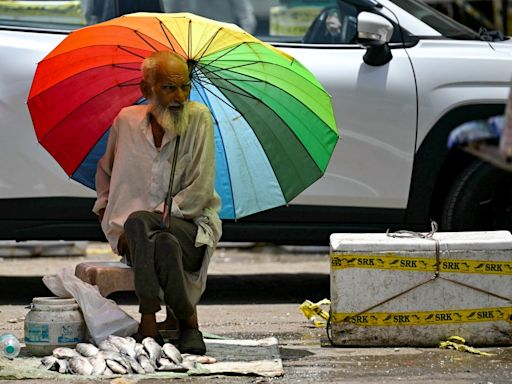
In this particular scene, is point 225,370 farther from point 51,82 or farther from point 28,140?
point 28,140

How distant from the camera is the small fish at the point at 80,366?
5.76m

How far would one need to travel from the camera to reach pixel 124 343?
6.00 m

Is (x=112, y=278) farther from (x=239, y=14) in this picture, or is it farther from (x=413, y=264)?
(x=239, y=14)

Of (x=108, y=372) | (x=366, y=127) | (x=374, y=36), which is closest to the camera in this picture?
(x=108, y=372)

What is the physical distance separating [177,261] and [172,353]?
424mm

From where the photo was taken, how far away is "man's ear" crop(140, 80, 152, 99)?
6223mm

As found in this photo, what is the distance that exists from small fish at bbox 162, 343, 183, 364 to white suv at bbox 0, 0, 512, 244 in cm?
206

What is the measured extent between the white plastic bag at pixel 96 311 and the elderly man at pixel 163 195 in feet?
0.34

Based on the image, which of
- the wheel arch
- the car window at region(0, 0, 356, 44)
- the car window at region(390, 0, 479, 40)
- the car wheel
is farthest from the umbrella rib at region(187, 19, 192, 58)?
the car wheel

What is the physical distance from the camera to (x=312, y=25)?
8.27m

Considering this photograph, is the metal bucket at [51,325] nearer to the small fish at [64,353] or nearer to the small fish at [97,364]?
the small fish at [64,353]

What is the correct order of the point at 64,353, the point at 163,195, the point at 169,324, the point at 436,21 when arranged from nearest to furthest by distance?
the point at 64,353 → the point at 163,195 → the point at 169,324 → the point at 436,21

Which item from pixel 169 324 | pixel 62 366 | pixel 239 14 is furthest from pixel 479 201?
pixel 62 366

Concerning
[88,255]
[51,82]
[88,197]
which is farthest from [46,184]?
[88,255]
